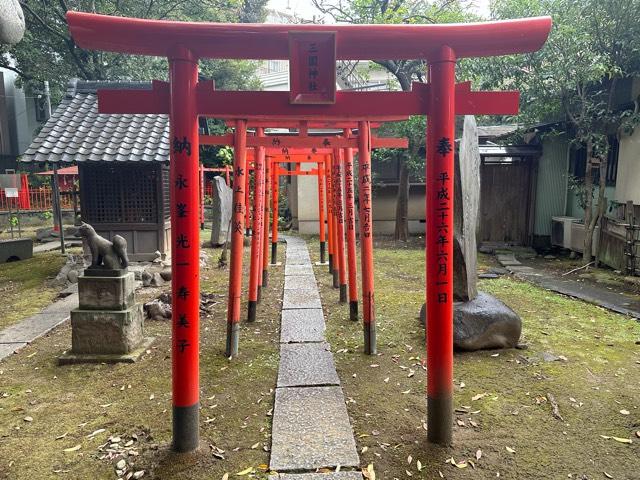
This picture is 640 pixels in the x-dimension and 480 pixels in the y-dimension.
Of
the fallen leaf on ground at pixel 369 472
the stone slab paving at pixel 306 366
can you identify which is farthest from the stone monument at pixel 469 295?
the fallen leaf on ground at pixel 369 472

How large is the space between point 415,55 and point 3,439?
15.1 feet

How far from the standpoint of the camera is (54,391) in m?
4.53

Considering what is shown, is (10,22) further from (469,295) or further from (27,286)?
(27,286)

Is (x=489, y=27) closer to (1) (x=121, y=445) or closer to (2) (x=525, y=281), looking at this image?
(1) (x=121, y=445)

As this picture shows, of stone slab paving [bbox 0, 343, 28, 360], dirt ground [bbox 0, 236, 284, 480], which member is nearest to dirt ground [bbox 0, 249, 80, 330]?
stone slab paving [bbox 0, 343, 28, 360]

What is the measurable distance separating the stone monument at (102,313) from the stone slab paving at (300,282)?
3.98 metres

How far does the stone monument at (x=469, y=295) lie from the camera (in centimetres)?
540

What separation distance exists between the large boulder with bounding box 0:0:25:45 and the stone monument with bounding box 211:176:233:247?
1125 centimetres

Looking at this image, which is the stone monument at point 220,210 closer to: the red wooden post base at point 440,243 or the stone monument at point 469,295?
A: the stone monument at point 469,295

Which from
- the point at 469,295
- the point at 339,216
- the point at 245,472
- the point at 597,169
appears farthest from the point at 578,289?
the point at 245,472

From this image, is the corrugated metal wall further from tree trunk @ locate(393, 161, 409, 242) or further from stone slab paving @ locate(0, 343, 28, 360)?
stone slab paving @ locate(0, 343, 28, 360)

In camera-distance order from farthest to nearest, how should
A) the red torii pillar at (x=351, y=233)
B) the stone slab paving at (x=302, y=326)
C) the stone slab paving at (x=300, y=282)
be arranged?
1. the stone slab paving at (x=300, y=282)
2. the red torii pillar at (x=351, y=233)
3. the stone slab paving at (x=302, y=326)

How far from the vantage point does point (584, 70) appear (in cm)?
960

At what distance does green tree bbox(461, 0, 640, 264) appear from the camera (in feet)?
31.0
